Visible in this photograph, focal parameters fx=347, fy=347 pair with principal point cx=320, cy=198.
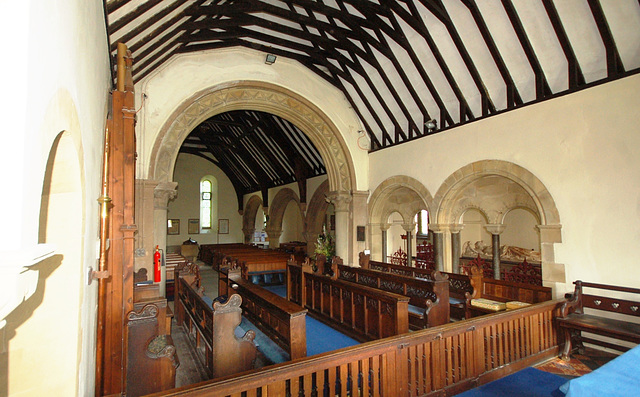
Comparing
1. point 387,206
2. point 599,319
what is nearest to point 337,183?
point 387,206

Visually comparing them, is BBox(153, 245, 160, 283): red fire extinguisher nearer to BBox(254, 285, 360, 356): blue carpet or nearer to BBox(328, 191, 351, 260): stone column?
BBox(254, 285, 360, 356): blue carpet

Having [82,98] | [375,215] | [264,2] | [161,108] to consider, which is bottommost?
[375,215]

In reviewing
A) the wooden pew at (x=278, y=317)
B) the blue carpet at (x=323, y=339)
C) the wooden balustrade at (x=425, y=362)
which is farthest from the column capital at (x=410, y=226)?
the wooden pew at (x=278, y=317)

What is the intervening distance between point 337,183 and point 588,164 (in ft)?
16.7

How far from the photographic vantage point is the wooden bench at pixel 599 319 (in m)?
3.63

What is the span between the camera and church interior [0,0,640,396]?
1.75m

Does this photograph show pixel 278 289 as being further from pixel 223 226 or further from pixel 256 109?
pixel 223 226

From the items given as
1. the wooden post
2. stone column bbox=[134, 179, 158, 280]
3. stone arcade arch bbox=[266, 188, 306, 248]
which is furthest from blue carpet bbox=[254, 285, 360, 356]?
stone arcade arch bbox=[266, 188, 306, 248]

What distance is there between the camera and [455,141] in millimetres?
6559

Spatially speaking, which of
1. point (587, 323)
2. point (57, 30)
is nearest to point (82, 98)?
point (57, 30)

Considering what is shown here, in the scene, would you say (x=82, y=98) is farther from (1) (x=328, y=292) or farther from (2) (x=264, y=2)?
(2) (x=264, y=2)

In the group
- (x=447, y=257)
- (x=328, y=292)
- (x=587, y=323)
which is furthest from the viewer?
(x=447, y=257)

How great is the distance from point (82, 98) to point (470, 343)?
11.5 feet

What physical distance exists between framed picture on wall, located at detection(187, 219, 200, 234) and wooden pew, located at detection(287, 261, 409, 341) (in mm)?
12143
